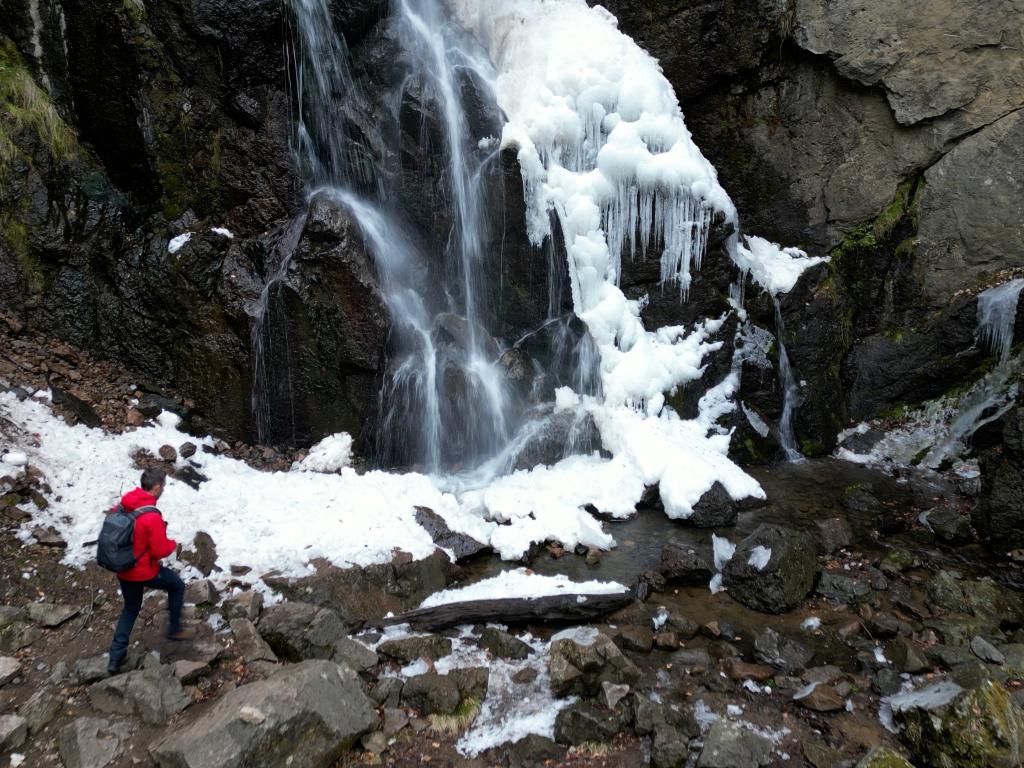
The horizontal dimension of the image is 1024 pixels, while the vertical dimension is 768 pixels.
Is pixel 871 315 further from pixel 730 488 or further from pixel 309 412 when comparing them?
pixel 309 412

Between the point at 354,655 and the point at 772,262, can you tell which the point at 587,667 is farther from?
the point at 772,262

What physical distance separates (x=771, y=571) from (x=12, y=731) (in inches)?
241

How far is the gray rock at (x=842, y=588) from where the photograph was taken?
6.02 metres

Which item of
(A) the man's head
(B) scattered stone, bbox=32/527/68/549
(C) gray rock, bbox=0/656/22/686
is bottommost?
(C) gray rock, bbox=0/656/22/686

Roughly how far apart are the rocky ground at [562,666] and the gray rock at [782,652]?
0.06 feet

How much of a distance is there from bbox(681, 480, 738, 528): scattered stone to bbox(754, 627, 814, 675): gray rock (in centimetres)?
245

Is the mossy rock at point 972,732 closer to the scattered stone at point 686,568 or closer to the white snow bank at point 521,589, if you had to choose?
the scattered stone at point 686,568

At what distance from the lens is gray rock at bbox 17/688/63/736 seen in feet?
12.4

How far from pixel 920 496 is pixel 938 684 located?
4939 millimetres

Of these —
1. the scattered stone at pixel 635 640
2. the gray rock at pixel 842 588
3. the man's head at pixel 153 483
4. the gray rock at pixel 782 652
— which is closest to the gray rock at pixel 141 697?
the man's head at pixel 153 483

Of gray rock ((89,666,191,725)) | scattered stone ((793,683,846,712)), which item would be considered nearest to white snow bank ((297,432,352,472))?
gray rock ((89,666,191,725))

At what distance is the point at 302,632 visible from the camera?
480 cm

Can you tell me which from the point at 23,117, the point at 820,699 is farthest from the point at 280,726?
the point at 23,117

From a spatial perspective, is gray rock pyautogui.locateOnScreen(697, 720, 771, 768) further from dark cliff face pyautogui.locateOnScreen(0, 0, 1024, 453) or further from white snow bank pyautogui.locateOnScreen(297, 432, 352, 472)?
dark cliff face pyautogui.locateOnScreen(0, 0, 1024, 453)
